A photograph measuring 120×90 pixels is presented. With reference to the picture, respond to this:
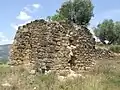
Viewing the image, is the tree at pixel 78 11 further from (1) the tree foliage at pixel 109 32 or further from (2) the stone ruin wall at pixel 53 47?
(2) the stone ruin wall at pixel 53 47

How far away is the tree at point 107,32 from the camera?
59562 millimetres

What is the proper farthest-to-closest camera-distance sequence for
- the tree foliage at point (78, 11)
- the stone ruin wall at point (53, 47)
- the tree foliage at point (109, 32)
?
the tree foliage at point (109, 32) < the tree foliage at point (78, 11) < the stone ruin wall at point (53, 47)

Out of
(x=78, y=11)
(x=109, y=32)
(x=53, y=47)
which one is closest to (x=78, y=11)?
(x=78, y=11)

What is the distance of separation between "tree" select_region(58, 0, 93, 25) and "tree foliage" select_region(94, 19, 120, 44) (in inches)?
507

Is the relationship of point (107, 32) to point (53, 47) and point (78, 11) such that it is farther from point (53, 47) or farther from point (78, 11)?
point (53, 47)

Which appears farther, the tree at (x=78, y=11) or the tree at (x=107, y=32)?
the tree at (x=107, y=32)

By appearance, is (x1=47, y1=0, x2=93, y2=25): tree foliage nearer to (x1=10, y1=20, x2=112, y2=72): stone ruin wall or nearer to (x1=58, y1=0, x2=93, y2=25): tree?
(x1=58, y1=0, x2=93, y2=25): tree

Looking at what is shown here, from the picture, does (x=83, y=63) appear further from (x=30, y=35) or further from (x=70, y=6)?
(x=70, y=6)

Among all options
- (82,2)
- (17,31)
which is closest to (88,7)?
(82,2)

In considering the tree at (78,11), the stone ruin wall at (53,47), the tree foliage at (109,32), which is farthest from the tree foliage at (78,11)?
the stone ruin wall at (53,47)

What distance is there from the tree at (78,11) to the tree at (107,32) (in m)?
12.9

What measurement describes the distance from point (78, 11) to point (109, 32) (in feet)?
47.9

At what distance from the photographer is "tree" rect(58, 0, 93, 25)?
46.8m

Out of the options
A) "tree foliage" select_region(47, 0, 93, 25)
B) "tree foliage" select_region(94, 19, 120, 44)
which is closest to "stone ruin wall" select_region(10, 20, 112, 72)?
"tree foliage" select_region(47, 0, 93, 25)
